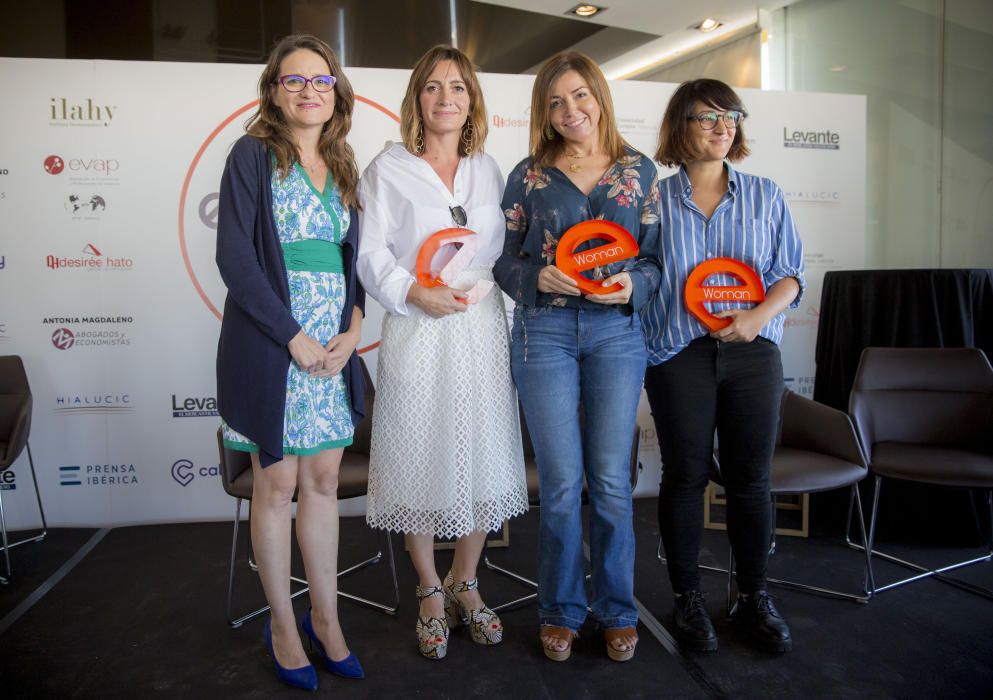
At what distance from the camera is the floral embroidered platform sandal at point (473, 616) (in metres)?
2.34

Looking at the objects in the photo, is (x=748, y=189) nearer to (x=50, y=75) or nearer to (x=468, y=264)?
(x=468, y=264)

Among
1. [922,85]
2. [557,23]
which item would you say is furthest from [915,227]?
[557,23]

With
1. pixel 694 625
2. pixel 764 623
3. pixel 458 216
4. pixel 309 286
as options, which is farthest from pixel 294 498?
pixel 764 623

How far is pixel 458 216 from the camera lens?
7.07 ft

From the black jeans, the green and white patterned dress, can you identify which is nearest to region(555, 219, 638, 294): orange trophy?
the black jeans

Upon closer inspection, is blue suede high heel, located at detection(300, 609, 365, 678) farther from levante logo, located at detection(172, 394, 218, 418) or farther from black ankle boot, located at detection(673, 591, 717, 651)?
levante logo, located at detection(172, 394, 218, 418)

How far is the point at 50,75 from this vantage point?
3592 mm

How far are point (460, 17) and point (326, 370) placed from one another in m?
4.20

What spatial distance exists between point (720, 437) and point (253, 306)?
1.47 metres

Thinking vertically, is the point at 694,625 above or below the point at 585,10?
below

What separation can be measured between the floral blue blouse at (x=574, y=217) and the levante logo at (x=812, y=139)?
256cm

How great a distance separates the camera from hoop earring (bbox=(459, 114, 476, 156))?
2238 mm

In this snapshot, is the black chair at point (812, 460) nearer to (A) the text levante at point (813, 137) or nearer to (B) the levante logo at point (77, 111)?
(A) the text levante at point (813, 137)

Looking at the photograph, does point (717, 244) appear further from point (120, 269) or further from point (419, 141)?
point (120, 269)
